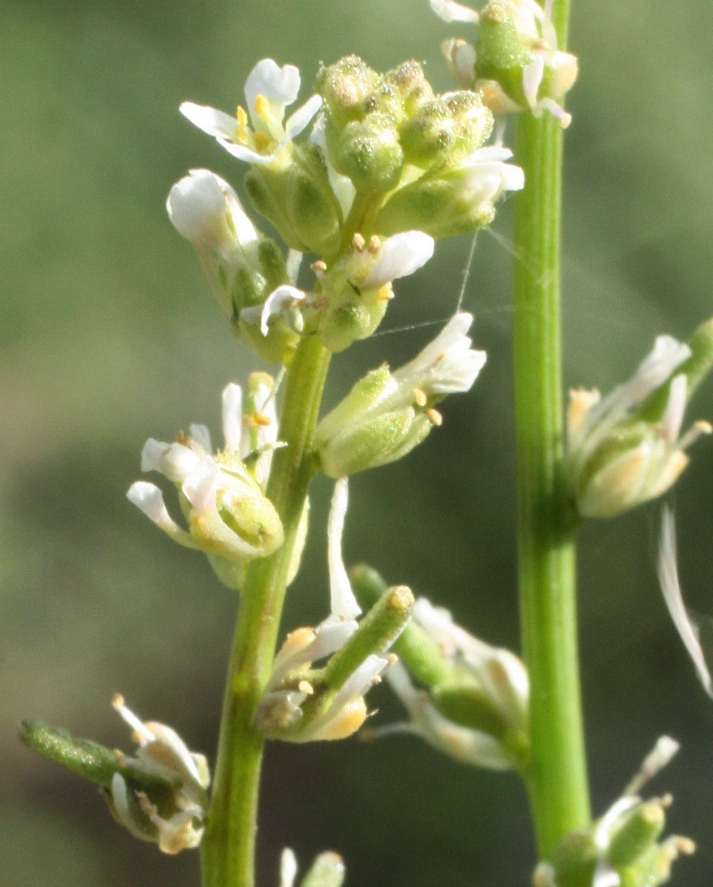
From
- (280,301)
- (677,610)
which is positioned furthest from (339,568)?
(677,610)

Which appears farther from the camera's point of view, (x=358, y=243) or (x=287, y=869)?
(x=287, y=869)

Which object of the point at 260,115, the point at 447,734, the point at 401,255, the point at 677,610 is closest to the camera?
the point at 401,255

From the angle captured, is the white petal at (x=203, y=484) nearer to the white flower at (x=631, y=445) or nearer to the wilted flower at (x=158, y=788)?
the wilted flower at (x=158, y=788)

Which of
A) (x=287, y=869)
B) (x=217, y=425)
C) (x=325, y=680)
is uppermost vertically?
(x=325, y=680)

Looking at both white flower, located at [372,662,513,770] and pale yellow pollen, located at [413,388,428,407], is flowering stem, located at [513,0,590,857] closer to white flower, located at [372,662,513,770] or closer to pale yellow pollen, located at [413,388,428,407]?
white flower, located at [372,662,513,770]

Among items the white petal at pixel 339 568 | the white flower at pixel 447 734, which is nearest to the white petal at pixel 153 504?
the white petal at pixel 339 568

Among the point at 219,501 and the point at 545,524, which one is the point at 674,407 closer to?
the point at 545,524
